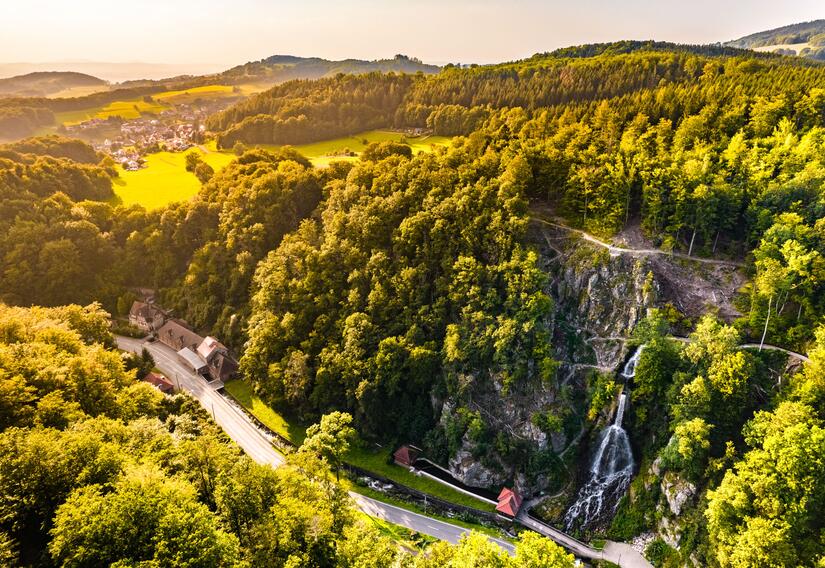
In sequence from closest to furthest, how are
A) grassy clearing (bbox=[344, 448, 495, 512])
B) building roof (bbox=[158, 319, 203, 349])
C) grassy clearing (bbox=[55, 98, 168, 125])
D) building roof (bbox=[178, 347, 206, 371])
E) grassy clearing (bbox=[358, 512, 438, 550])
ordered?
grassy clearing (bbox=[358, 512, 438, 550]) → grassy clearing (bbox=[344, 448, 495, 512]) → building roof (bbox=[178, 347, 206, 371]) → building roof (bbox=[158, 319, 203, 349]) → grassy clearing (bbox=[55, 98, 168, 125])

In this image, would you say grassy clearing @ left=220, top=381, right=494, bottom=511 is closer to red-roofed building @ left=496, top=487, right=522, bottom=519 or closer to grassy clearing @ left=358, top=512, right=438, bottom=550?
red-roofed building @ left=496, top=487, right=522, bottom=519

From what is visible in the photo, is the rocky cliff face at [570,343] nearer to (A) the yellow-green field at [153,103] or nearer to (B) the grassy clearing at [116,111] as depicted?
(A) the yellow-green field at [153,103]

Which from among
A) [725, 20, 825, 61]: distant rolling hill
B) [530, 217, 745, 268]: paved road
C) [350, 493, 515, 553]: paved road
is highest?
[725, 20, 825, 61]: distant rolling hill

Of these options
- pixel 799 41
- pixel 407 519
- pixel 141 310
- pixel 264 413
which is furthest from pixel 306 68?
pixel 799 41

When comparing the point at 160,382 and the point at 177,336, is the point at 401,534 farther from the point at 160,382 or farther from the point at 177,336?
the point at 177,336

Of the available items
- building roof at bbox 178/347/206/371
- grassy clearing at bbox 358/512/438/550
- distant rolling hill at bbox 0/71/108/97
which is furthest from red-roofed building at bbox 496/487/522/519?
distant rolling hill at bbox 0/71/108/97

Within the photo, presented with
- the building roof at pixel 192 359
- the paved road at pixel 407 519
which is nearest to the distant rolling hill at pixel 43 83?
the building roof at pixel 192 359
